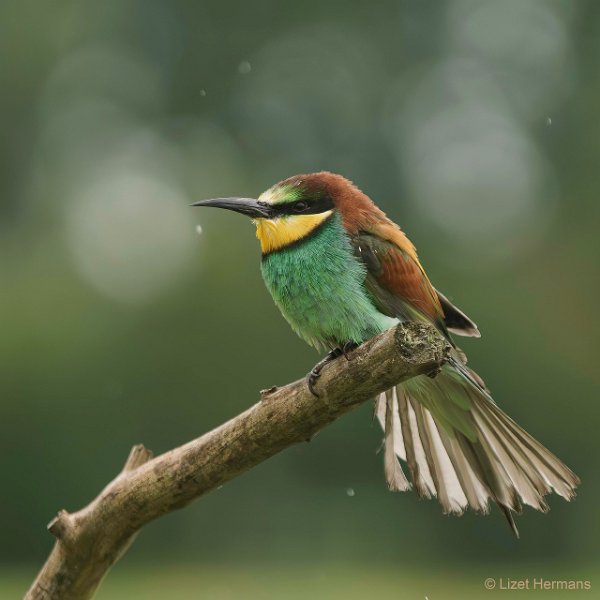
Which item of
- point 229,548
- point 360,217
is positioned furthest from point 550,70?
point 360,217

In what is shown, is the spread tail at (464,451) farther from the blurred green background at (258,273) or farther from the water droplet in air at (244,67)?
the water droplet in air at (244,67)

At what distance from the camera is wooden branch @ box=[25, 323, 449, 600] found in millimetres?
2611

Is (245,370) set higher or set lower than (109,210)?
lower

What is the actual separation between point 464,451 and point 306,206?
29.9 inches

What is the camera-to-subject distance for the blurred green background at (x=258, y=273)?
980 centimetres

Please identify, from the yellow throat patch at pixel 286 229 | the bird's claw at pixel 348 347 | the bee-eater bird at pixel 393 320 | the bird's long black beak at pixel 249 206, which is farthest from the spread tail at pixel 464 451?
the bird's long black beak at pixel 249 206

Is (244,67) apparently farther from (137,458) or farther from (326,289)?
(137,458)

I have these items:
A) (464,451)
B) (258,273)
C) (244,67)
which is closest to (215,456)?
(464,451)

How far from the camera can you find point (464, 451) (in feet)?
10.5

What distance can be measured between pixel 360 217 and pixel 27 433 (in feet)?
24.7

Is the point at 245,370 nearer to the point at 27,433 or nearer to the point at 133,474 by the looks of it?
the point at 27,433

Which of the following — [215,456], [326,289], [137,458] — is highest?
[326,289]

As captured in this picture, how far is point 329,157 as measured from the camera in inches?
614

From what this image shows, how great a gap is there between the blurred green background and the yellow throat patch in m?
5.49
